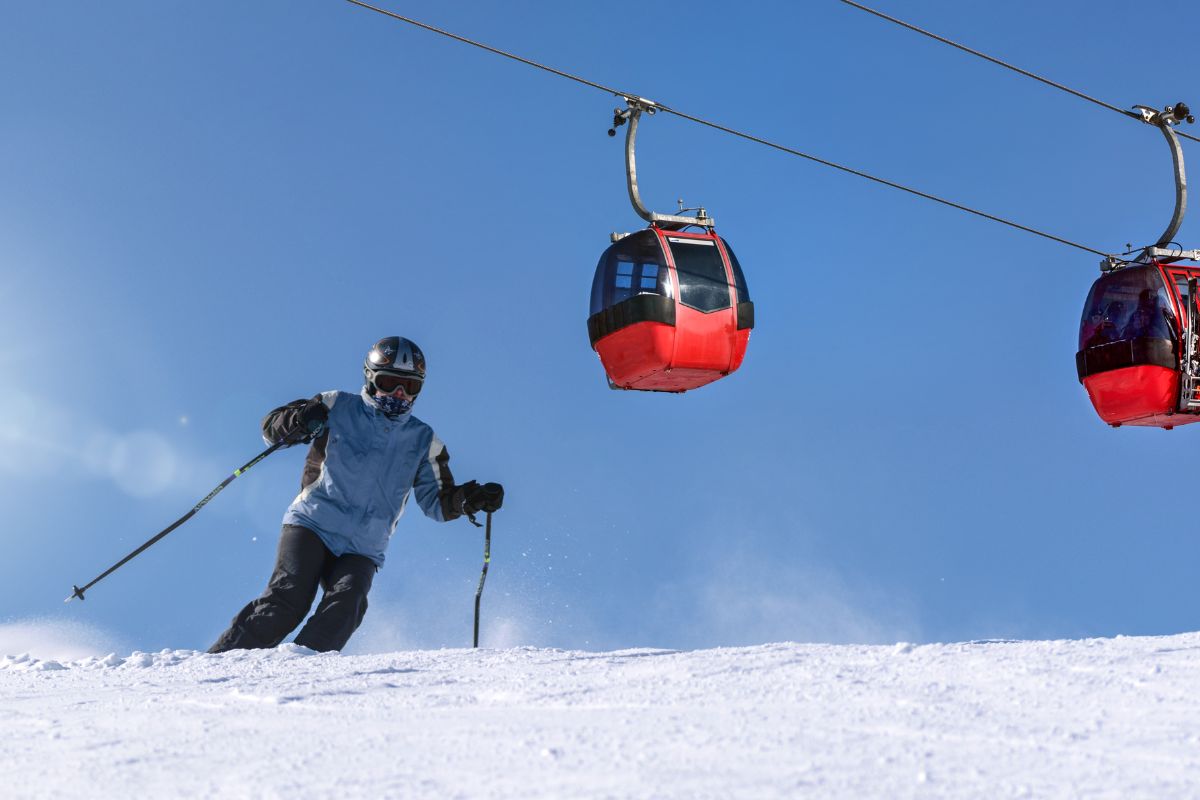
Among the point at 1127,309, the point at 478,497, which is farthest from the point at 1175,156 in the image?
the point at 478,497

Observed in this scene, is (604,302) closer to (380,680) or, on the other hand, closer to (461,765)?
(380,680)

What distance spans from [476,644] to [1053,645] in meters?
3.71

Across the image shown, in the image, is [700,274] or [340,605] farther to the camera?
[700,274]

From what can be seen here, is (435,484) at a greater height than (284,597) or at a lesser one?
greater

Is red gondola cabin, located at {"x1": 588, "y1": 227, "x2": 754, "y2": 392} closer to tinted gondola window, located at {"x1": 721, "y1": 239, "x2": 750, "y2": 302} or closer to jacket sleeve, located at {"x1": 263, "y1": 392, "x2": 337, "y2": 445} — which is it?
tinted gondola window, located at {"x1": 721, "y1": 239, "x2": 750, "y2": 302}

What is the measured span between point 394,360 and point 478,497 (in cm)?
107

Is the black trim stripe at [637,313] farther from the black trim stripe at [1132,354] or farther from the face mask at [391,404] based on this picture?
the black trim stripe at [1132,354]

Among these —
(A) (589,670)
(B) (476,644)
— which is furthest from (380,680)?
(B) (476,644)

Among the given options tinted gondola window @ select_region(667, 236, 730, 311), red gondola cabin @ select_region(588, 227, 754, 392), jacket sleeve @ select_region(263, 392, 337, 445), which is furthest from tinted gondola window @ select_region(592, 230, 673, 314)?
jacket sleeve @ select_region(263, 392, 337, 445)

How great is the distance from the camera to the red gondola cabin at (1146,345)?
28.4ft

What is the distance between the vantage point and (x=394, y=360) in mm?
7613

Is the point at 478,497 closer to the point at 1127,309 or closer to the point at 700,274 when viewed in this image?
the point at 700,274

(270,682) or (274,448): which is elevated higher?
(274,448)

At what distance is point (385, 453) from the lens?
7613 millimetres
